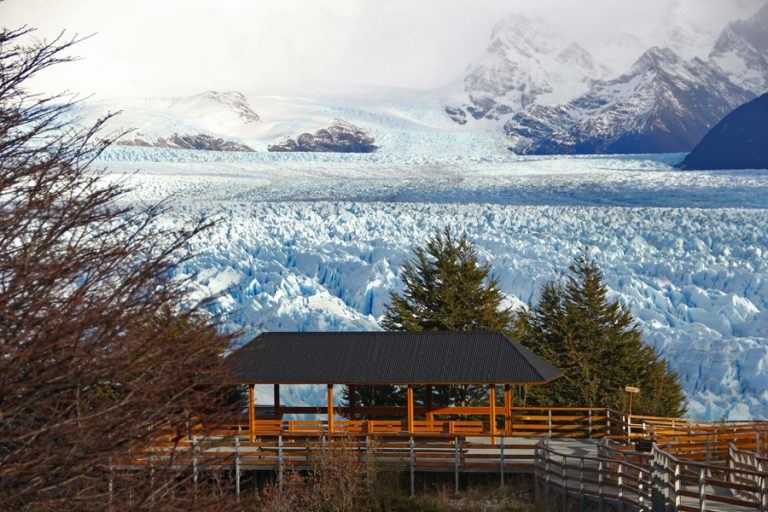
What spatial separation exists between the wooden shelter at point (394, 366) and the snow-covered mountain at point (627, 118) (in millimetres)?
89166

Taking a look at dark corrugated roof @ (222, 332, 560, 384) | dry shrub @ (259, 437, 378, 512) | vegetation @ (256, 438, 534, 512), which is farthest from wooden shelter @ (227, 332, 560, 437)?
vegetation @ (256, 438, 534, 512)

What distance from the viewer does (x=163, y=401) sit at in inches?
384

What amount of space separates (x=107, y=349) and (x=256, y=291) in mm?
Result: 37020

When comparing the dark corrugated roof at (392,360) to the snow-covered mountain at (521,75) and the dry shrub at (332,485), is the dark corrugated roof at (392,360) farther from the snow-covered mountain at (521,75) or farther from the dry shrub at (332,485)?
the snow-covered mountain at (521,75)

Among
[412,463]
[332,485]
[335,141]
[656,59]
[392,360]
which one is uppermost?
[656,59]

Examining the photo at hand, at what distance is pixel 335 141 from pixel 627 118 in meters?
46.9

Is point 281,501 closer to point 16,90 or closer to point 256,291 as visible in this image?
point 16,90

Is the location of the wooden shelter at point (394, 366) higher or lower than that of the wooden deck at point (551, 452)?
higher

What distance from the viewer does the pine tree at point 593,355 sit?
37438 millimetres

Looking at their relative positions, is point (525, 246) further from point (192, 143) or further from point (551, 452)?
point (192, 143)

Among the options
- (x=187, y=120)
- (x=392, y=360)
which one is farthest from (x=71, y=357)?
(x=187, y=120)

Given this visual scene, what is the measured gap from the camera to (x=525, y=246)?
5103 cm

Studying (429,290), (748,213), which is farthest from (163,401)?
(748,213)

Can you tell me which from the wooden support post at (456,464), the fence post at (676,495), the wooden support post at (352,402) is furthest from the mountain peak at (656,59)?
the fence post at (676,495)
